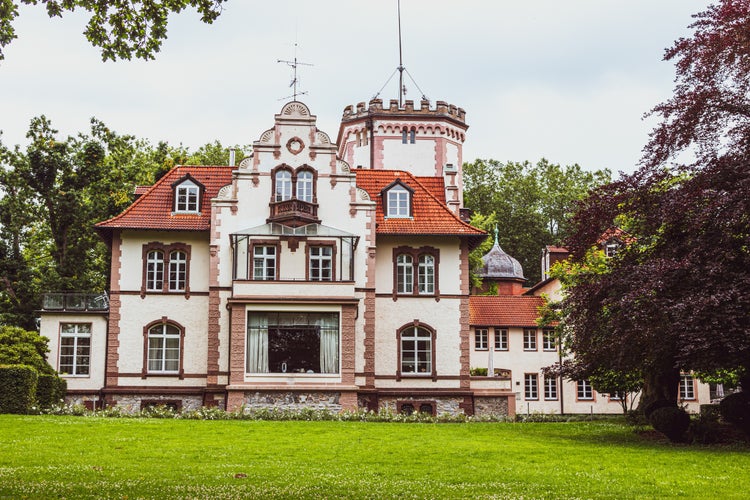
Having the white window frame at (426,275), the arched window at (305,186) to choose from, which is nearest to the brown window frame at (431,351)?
the white window frame at (426,275)

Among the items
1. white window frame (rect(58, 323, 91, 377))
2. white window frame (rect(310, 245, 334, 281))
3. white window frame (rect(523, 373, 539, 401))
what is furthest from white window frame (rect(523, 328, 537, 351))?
white window frame (rect(58, 323, 91, 377))

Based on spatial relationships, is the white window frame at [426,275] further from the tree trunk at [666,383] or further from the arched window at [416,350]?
the tree trunk at [666,383]

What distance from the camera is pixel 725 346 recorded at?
21719mm

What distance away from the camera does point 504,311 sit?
174 feet

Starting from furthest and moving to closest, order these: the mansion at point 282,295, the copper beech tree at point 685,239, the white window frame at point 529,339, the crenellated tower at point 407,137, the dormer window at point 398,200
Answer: the crenellated tower at point 407,137
the white window frame at point 529,339
the dormer window at point 398,200
the mansion at point 282,295
the copper beech tree at point 685,239

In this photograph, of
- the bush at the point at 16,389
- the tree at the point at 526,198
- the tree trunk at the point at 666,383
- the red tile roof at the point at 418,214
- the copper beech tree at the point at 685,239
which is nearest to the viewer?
the copper beech tree at the point at 685,239

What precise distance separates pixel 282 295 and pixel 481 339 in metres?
19.3

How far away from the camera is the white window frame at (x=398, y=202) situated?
39.1 meters

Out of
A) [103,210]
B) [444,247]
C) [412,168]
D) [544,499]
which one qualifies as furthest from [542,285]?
[544,499]

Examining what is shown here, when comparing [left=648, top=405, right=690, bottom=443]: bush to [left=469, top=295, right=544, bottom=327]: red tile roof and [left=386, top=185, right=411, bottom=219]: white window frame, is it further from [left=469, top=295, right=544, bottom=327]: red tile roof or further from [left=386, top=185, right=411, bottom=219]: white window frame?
[left=469, top=295, right=544, bottom=327]: red tile roof

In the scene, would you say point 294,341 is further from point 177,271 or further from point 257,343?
point 177,271

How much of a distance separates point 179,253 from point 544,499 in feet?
84.5

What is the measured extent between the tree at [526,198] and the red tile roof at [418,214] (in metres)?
36.9

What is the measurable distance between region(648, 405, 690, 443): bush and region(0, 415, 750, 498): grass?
22.8 inches
